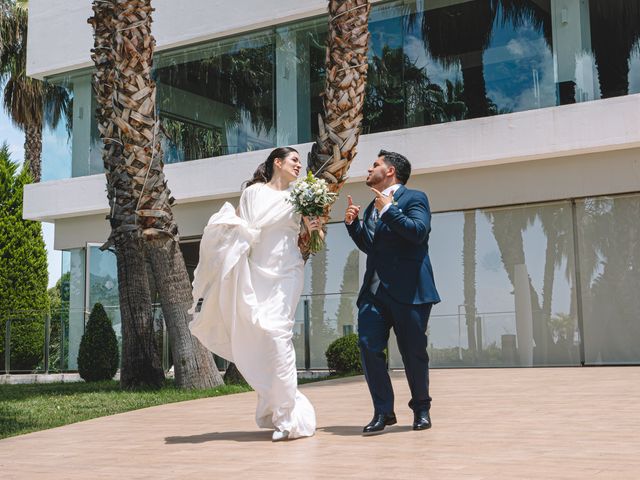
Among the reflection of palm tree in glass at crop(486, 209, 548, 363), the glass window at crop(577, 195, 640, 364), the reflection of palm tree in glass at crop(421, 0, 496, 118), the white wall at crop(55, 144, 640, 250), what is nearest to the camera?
the glass window at crop(577, 195, 640, 364)

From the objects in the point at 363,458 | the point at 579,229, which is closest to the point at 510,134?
the point at 579,229

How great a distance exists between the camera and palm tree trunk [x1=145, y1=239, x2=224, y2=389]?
11.7m

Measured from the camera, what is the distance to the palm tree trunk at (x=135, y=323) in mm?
12055

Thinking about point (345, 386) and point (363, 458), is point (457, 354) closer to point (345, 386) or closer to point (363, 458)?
point (345, 386)

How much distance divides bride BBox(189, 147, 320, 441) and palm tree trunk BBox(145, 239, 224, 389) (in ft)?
17.6

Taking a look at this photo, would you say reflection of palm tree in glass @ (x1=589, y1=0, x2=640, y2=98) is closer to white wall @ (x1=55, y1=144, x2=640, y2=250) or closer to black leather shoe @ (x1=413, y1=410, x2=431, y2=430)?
white wall @ (x1=55, y1=144, x2=640, y2=250)

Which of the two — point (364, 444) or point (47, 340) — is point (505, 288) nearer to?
point (364, 444)

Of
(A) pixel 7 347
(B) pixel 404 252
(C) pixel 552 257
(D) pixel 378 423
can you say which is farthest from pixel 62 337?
(B) pixel 404 252

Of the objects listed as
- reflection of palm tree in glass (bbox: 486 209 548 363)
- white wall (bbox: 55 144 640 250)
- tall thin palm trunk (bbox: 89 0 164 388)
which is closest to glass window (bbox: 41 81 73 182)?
white wall (bbox: 55 144 640 250)

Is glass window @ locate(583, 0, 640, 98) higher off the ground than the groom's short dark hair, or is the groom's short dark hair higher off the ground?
glass window @ locate(583, 0, 640, 98)

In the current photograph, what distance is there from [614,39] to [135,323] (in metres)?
9.52

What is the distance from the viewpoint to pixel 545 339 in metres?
15.0

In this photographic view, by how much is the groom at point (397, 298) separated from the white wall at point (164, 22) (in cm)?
1207

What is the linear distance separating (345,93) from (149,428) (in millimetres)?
6530
